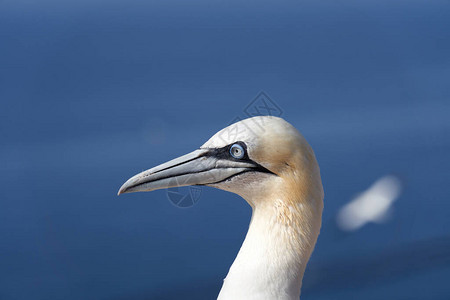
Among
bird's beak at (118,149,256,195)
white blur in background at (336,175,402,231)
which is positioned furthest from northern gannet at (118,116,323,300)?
white blur in background at (336,175,402,231)

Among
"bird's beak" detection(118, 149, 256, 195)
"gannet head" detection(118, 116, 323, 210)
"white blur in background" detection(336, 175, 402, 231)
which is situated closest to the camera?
"gannet head" detection(118, 116, 323, 210)

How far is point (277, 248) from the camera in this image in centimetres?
173

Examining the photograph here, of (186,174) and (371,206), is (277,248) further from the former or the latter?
(371,206)

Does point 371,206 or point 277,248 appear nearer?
point 277,248

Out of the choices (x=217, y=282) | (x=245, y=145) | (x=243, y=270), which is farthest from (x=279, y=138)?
(x=217, y=282)

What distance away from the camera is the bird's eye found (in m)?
1.73

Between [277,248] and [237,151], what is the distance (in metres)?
0.32

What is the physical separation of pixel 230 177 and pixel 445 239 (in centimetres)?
240

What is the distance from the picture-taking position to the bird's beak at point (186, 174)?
179 centimetres

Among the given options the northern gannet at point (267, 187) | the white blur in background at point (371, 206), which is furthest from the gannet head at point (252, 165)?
the white blur in background at point (371, 206)

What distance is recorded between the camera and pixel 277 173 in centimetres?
172

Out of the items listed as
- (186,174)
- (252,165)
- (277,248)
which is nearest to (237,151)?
(252,165)

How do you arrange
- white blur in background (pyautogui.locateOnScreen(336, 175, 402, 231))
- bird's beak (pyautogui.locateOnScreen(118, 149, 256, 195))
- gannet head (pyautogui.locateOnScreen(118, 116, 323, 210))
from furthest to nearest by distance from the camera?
1. white blur in background (pyautogui.locateOnScreen(336, 175, 402, 231))
2. bird's beak (pyautogui.locateOnScreen(118, 149, 256, 195))
3. gannet head (pyautogui.locateOnScreen(118, 116, 323, 210))

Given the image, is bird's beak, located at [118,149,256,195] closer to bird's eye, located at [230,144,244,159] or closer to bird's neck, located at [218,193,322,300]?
bird's eye, located at [230,144,244,159]
